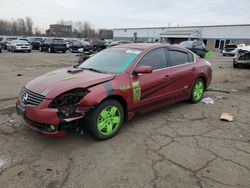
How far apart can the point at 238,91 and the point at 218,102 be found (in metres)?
1.99

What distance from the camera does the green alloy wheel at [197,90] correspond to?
607cm

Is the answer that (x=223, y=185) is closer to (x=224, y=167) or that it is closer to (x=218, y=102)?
(x=224, y=167)

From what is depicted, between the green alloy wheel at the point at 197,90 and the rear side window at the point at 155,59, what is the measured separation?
4.74 ft

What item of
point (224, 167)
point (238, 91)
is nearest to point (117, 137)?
point (224, 167)

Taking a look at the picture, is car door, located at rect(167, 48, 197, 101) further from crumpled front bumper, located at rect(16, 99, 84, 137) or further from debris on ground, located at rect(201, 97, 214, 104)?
crumpled front bumper, located at rect(16, 99, 84, 137)

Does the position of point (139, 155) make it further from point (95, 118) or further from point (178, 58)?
point (178, 58)

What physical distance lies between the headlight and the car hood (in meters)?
0.07

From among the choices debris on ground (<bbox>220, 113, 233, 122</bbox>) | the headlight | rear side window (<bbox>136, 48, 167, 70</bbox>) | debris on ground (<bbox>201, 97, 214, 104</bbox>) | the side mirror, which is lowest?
debris on ground (<bbox>220, 113, 233, 122</bbox>)

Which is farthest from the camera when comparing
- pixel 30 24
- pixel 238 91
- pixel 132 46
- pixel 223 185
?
pixel 30 24

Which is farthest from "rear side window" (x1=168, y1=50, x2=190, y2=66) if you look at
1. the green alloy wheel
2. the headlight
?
the headlight

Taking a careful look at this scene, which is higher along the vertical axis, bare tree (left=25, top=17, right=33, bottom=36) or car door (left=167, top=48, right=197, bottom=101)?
bare tree (left=25, top=17, right=33, bottom=36)

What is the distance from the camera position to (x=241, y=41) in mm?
42938

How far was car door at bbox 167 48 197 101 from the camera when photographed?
206 inches

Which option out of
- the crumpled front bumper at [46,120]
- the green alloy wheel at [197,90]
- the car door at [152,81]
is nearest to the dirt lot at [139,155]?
the crumpled front bumper at [46,120]
